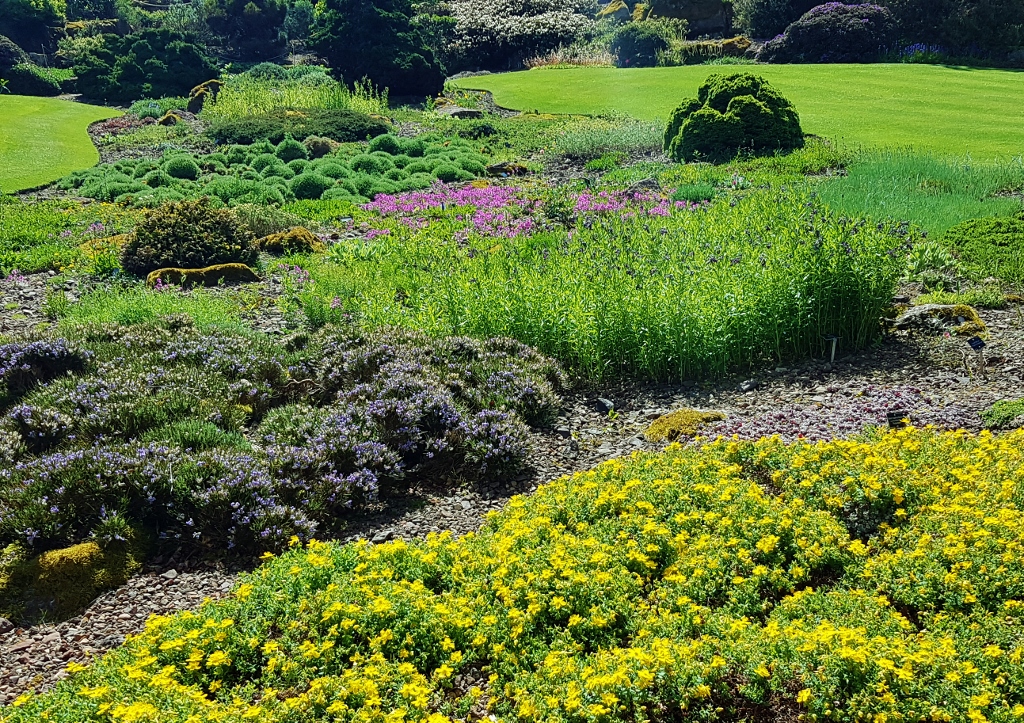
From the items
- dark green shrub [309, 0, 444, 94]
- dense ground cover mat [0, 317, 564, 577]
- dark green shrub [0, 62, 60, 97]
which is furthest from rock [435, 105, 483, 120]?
dense ground cover mat [0, 317, 564, 577]

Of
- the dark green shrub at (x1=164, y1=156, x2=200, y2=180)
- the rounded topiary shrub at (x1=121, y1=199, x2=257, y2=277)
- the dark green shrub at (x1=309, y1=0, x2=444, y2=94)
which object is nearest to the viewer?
the rounded topiary shrub at (x1=121, y1=199, x2=257, y2=277)

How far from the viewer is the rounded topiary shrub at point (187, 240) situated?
1110cm

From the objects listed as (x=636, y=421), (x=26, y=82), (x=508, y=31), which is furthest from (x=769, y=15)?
(x=636, y=421)

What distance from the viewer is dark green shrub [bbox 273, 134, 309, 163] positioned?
763 inches

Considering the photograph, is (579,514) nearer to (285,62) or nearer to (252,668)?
(252,668)

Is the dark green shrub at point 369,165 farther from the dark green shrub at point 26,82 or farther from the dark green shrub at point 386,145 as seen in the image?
the dark green shrub at point 26,82

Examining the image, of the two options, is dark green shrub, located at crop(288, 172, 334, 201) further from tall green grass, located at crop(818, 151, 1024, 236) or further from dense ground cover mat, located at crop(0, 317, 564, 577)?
tall green grass, located at crop(818, 151, 1024, 236)

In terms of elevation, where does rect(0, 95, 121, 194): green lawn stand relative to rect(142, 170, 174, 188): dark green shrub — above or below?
above

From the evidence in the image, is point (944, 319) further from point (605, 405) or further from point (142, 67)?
point (142, 67)

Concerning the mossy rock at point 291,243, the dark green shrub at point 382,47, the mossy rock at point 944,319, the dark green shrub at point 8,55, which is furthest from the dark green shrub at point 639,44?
the mossy rock at point 944,319

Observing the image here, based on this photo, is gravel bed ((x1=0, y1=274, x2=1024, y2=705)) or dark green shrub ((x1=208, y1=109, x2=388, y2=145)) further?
dark green shrub ((x1=208, y1=109, x2=388, y2=145))

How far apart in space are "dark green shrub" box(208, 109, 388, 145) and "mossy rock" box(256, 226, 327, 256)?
387 inches

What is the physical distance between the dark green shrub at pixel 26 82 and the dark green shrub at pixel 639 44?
85.5 ft

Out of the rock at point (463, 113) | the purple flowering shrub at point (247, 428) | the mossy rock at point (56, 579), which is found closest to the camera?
the mossy rock at point (56, 579)
